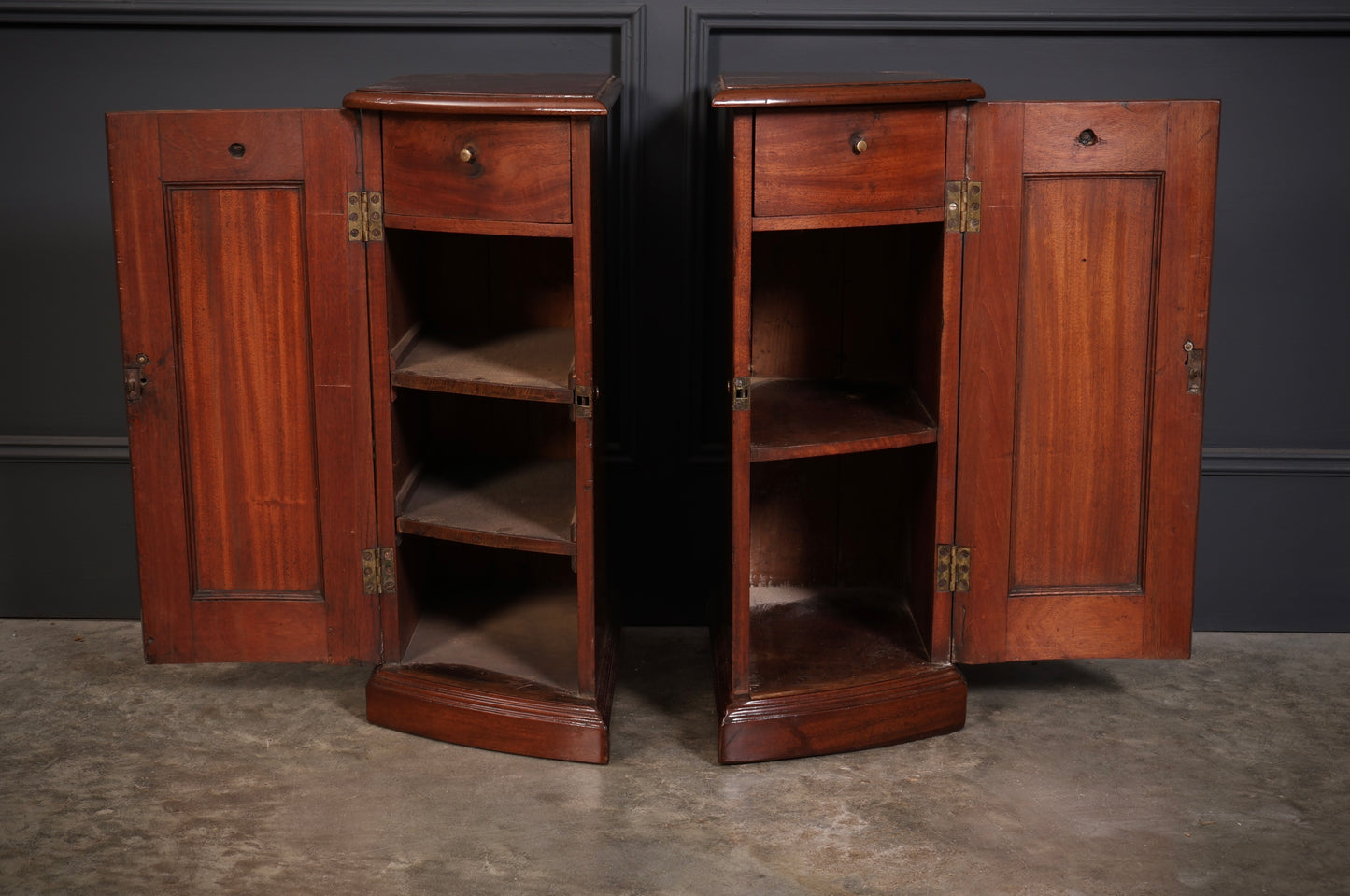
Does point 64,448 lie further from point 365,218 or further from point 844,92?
point 844,92

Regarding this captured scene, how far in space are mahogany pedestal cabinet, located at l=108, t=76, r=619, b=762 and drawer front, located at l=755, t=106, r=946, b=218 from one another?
0.35 meters

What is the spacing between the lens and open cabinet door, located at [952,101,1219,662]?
106 inches

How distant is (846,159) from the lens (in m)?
2.60

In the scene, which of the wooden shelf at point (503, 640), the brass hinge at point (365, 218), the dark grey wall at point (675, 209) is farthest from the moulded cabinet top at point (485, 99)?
the wooden shelf at point (503, 640)

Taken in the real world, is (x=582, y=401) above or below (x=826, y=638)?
above

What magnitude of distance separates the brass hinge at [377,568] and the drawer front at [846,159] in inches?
41.0

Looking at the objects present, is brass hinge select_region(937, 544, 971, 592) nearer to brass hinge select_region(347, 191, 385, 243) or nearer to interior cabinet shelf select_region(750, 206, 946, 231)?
interior cabinet shelf select_region(750, 206, 946, 231)

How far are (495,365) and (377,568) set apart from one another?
0.49 meters

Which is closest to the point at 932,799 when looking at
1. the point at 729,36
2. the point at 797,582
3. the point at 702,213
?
the point at 797,582

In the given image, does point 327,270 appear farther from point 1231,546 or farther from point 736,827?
point 1231,546

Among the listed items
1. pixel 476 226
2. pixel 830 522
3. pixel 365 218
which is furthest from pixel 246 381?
pixel 830 522

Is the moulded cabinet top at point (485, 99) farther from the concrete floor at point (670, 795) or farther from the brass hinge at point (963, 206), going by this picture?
the concrete floor at point (670, 795)

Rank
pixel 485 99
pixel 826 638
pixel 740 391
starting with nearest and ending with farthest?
pixel 485 99 → pixel 740 391 → pixel 826 638

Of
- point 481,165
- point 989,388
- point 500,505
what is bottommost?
point 500,505
